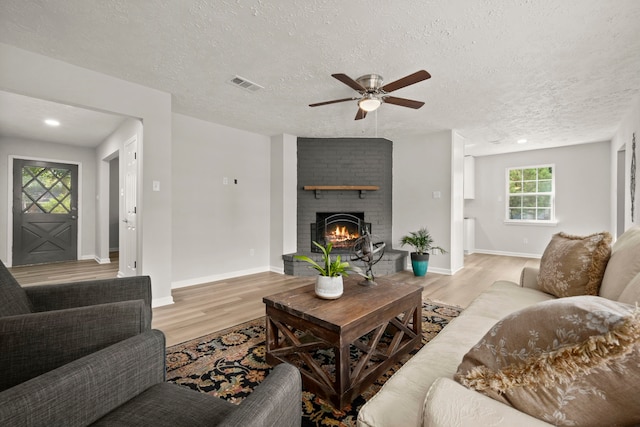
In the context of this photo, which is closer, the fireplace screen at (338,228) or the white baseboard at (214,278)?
the white baseboard at (214,278)

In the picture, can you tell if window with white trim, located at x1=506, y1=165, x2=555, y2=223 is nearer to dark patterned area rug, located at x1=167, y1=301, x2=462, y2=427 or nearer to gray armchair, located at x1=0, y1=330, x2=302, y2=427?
dark patterned area rug, located at x1=167, y1=301, x2=462, y2=427

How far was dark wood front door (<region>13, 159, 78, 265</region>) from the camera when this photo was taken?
5258 mm

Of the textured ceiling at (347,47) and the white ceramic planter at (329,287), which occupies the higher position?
the textured ceiling at (347,47)

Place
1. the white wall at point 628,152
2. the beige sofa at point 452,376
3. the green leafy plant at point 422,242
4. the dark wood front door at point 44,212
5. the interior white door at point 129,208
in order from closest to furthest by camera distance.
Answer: the beige sofa at point 452,376
the white wall at point 628,152
the interior white door at point 129,208
the green leafy plant at point 422,242
the dark wood front door at point 44,212

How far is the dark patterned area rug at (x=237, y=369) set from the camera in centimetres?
148

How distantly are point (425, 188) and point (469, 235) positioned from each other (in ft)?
8.88

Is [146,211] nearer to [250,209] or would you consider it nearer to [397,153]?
[250,209]

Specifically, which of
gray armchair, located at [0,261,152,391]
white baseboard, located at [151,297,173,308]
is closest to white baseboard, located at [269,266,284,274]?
white baseboard, located at [151,297,173,308]

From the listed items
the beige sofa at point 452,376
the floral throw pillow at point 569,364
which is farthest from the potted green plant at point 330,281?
the floral throw pillow at point 569,364

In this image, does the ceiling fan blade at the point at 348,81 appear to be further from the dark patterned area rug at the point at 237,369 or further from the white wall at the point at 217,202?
the white wall at the point at 217,202

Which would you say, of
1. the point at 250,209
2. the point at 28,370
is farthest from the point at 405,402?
the point at 250,209

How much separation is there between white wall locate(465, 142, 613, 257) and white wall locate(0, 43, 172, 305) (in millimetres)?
→ 6813

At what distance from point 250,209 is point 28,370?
3.77 metres

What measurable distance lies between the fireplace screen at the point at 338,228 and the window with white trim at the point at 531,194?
3.90 meters
